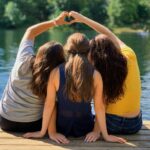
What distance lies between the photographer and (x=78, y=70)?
405 cm

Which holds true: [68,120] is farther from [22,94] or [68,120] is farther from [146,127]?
[146,127]

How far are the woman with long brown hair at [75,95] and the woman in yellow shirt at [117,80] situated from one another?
13 centimetres

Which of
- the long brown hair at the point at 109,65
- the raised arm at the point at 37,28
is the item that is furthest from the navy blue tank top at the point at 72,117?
the raised arm at the point at 37,28

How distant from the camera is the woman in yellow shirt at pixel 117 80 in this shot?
4.27 metres

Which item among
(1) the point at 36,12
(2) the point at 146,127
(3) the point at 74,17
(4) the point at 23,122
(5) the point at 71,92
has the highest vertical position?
(3) the point at 74,17

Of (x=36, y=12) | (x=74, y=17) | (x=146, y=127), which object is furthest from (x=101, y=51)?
(x=36, y=12)

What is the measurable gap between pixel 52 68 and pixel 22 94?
40 cm

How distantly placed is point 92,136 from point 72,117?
226 mm

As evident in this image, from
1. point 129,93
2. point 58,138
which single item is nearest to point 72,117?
point 58,138

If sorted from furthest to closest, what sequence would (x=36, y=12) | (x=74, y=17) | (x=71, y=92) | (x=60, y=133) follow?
(x=36, y=12) < (x=74, y=17) < (x=60, y=133) < (x=71, y=92)

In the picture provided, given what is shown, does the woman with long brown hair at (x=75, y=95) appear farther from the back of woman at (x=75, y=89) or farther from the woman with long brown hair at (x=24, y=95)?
the woman with long brown hair at (x=24, y=95)

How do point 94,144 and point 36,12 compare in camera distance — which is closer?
point 94,144

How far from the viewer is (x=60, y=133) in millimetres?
4395

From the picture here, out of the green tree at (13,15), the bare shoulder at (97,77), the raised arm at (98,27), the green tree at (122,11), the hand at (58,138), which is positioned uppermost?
the raised arm at (98,27)
